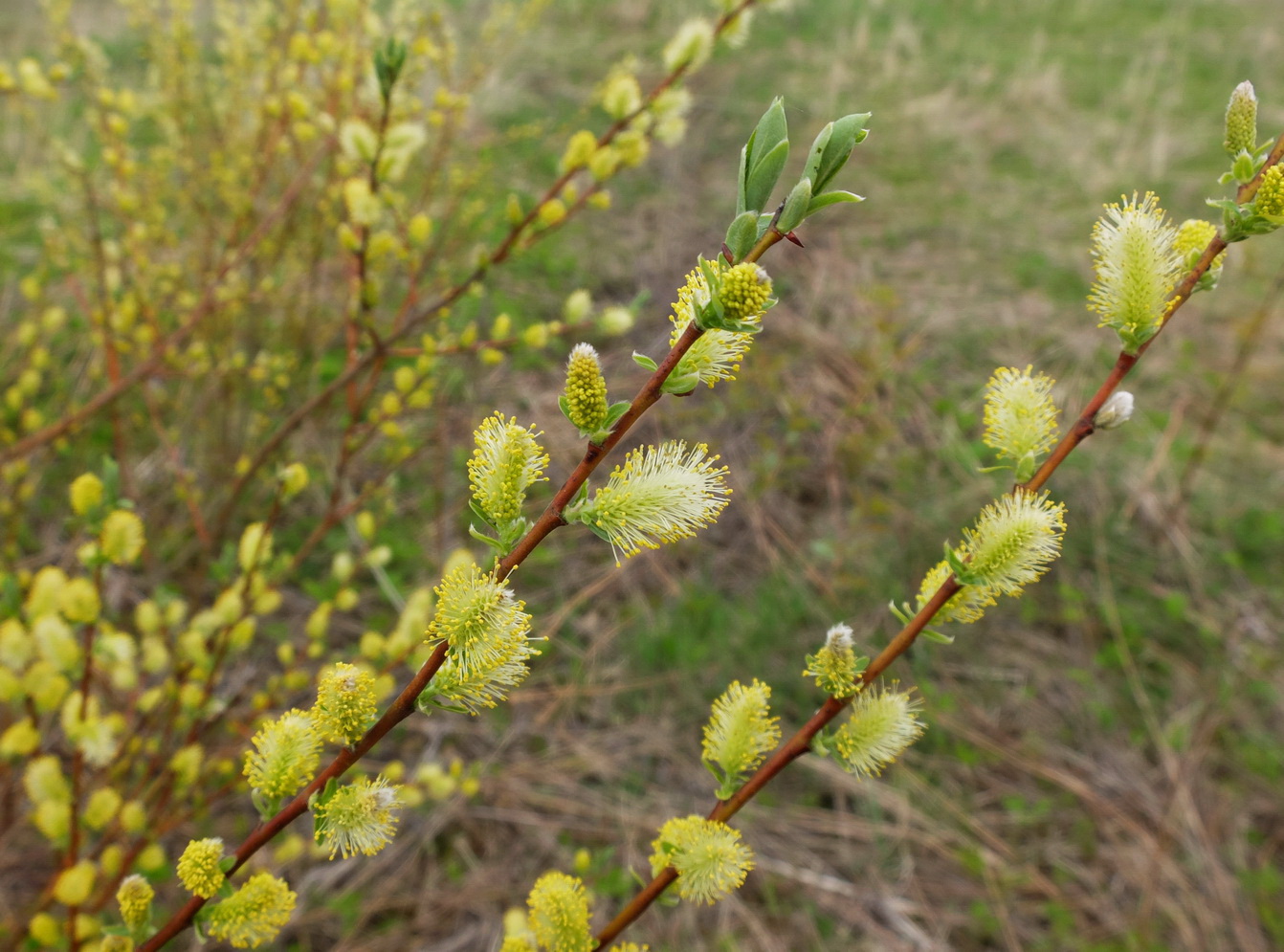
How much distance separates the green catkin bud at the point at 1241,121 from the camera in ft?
2.18

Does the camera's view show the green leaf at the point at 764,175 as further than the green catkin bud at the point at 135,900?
No

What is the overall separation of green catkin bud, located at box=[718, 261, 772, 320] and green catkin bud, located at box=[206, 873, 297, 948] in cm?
61

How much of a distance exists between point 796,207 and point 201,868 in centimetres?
69

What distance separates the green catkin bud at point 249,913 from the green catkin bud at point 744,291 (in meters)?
0.61

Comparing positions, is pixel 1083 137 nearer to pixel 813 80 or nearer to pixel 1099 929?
pixel 813 80

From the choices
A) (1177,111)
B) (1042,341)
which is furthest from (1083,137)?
(1042,341)

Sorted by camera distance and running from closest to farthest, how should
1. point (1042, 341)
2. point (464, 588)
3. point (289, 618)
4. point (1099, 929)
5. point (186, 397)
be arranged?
point (464, 588) → point (1099, 929) → point (289, 618) → point (186, 397) → point (1042, 341)

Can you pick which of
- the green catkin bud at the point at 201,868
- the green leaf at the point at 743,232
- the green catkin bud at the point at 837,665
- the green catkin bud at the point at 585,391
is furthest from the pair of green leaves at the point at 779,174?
the green catkin bud at the point at 201,868

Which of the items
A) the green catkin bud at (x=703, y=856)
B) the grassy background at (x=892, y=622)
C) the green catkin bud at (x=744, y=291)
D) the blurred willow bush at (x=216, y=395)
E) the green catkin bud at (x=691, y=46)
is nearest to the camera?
the green catkin bud at (x=744, y=291)

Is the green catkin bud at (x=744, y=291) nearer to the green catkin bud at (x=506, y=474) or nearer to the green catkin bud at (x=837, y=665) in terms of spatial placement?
the green catkin bud at (x=506, y=474)

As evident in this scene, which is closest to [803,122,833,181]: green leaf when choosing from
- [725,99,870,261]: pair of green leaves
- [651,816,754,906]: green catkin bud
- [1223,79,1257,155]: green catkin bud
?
[725,99,870,261]: pair of green leaves

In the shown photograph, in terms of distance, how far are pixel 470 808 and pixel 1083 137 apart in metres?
5.01

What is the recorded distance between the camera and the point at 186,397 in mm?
2416

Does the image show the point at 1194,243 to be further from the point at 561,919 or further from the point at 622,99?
the point at 622,99
